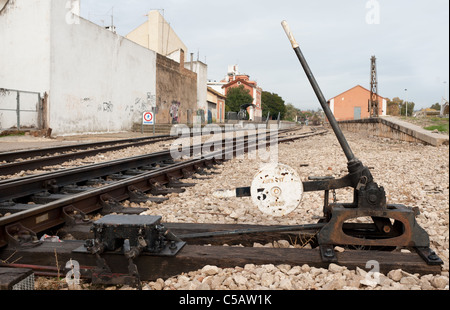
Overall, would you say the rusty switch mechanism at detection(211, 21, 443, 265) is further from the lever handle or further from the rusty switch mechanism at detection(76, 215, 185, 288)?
the rusty switch mechanism at detection(76, 215, 185, 288)

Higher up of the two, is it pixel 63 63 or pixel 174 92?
pixel 174 92

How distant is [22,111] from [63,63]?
3149 mm

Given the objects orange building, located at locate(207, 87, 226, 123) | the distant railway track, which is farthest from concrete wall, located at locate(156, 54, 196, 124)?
the distant railway track

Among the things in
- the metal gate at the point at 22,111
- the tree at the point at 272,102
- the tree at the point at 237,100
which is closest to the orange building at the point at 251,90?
the tree at the point at 237,100

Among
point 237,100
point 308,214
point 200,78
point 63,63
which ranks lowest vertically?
point 308,214

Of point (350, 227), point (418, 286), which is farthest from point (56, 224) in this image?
point (418, 286)

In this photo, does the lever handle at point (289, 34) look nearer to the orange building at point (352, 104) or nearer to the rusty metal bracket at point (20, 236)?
the rusty metal bracket at point (20, 236)

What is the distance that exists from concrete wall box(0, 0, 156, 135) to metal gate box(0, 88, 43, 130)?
0.38m

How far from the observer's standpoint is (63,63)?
18375 mm

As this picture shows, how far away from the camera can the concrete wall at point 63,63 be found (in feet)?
57.1

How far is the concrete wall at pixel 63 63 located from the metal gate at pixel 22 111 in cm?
38

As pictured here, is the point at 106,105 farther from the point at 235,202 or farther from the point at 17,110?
the point at 235,202

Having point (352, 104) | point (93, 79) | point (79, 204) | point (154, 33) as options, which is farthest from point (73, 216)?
point (352, 104)

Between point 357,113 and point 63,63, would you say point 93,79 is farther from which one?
point 357,113
